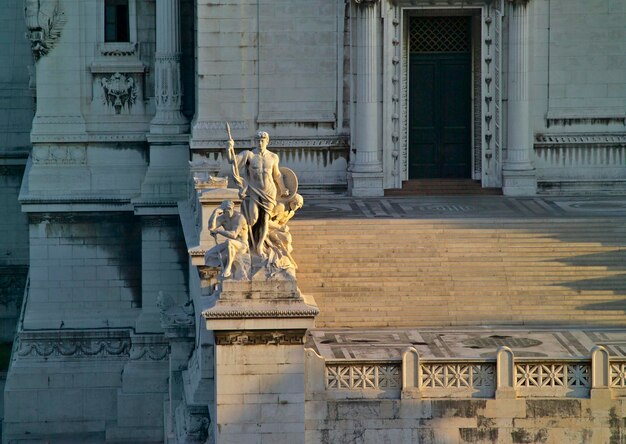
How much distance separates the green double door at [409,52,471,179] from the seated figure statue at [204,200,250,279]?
51.9ft

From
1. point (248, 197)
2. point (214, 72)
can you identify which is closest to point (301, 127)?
point (214, 72)

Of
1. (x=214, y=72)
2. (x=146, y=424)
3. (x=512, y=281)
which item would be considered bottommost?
(x=146, y=424)

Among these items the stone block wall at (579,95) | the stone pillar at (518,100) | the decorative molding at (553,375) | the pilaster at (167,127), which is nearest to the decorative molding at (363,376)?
the decorative molding at (553,375)

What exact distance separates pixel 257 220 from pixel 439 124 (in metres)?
17.2

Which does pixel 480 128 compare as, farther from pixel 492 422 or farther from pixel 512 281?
pixel 492 422

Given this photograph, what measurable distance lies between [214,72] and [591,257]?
1315 centimetres

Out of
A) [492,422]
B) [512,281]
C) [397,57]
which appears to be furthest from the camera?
[397,57]

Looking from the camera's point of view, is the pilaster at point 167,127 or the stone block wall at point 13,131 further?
the stone block wall at point 13,131

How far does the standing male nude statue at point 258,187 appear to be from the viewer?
1941 inches

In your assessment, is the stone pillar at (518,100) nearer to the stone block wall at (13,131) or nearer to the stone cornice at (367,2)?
the stone cornice at (367,2)

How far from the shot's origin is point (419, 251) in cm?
5656

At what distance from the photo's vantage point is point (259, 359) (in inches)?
1913

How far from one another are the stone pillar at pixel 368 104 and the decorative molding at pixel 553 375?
1608 centimetres

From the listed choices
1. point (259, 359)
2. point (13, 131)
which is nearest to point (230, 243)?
point (259, 359)
